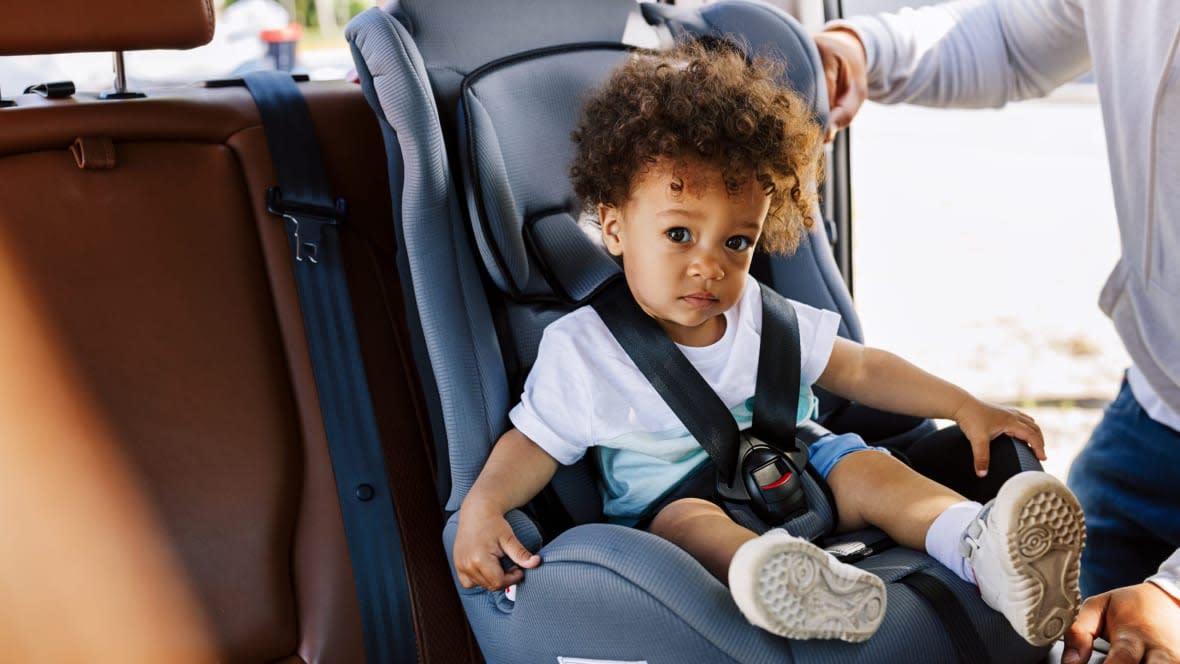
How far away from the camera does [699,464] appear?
1.55 m

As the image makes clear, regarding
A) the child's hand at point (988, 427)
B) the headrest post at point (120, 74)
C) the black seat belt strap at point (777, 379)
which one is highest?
the headrest post at point (120, 74)

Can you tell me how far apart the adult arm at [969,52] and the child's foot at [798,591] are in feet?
3.33

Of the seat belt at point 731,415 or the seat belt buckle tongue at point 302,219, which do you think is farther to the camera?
the seat belt buckle tongue at point 302,219

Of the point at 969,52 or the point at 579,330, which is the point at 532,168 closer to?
the point at 579,330

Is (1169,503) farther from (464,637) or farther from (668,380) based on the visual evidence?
(464,637)

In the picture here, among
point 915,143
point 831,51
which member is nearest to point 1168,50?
point 831,51

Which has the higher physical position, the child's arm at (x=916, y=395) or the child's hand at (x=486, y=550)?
the child's arm at (x=916, y=395)

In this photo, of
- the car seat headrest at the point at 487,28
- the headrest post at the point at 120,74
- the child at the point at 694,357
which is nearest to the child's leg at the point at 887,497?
the child at the point at 694,357

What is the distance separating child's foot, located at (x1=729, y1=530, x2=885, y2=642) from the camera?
115cm

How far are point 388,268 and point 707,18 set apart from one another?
0.67 meters

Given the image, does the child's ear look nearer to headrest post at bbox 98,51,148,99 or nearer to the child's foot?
the child's foot

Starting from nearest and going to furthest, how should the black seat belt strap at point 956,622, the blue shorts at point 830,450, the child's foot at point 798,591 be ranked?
the child's foot at point 798,591 < the black seat belt strap at point 956,622 < the blue shorts at point 830,450

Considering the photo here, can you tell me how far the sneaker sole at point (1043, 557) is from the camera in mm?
1209

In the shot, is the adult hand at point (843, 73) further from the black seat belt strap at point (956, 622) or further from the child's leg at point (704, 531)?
the black seat belt strap at point (956, 622)
